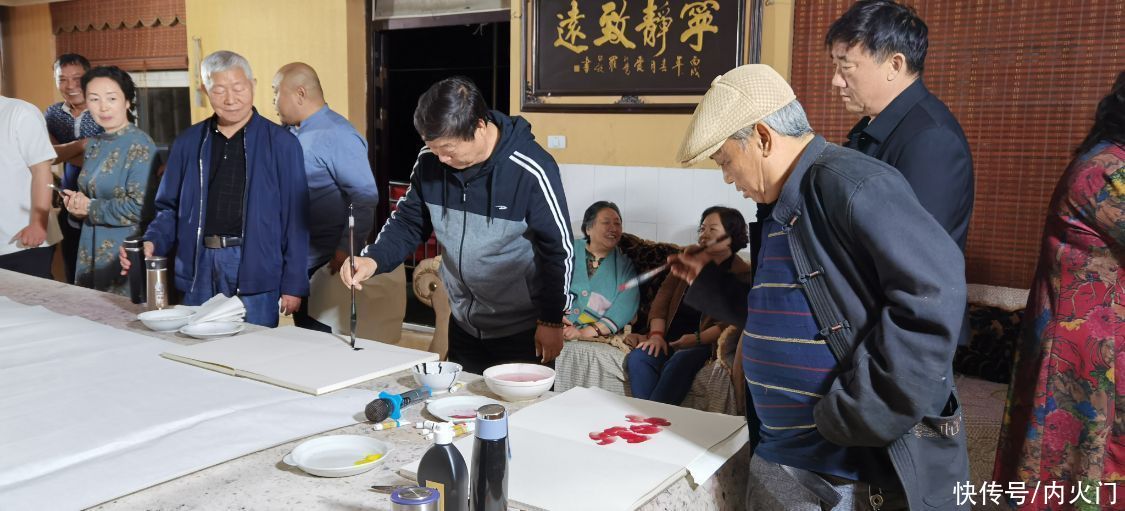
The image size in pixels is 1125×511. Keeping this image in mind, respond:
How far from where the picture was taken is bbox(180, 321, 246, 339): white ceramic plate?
1.98 metres

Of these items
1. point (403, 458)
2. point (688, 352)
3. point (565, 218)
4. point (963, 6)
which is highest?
point (963, 6)

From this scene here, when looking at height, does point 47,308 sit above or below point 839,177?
below

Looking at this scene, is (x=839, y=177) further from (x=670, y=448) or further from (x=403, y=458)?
(x=403, y=458)

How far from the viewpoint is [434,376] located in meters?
1.57

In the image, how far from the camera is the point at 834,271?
3.82 feet

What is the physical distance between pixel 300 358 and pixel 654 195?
2654 millimetres

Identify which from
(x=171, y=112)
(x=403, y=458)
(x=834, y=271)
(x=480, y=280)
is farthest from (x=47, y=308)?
(x=171, y=112)

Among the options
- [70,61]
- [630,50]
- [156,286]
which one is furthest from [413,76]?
[156,286]

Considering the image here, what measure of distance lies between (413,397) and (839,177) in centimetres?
84

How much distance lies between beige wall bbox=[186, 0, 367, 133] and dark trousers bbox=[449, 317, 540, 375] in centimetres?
304

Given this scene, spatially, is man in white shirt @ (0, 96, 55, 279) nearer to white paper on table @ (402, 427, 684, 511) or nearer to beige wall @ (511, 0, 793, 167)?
beige wall @ (511, 0, 793, 167)

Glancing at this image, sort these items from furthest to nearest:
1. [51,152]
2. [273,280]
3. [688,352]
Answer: [688,352], [51,152], [273,280]

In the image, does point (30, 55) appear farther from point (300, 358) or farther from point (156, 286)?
point (300, 358)

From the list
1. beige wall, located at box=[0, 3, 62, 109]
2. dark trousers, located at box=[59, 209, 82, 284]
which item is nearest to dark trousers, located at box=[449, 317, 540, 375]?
dark trousers, located at box=[59, 209, 82, 284]
